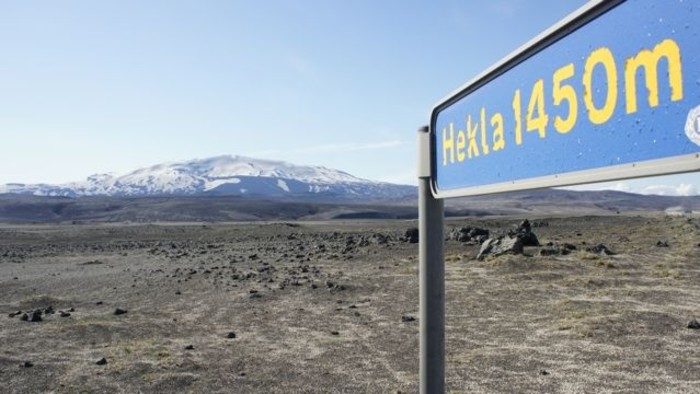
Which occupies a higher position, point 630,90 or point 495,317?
point 630,90

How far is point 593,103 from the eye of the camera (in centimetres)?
191

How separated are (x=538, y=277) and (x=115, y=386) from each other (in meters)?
18.0

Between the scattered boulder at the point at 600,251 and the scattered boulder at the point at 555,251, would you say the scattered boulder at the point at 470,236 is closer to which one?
the scattered boulder at the point at 600,251

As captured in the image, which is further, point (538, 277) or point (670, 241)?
point (670, 241)

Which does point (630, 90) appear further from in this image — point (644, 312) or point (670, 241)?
point (670, 241)

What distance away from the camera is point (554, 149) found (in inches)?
83.7

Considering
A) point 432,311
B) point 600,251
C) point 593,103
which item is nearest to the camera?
point 593,103

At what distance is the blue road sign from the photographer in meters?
1.60

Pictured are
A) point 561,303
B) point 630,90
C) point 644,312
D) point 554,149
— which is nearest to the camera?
point 630,90

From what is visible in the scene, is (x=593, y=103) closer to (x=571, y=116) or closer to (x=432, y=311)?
(x=571, y=116)

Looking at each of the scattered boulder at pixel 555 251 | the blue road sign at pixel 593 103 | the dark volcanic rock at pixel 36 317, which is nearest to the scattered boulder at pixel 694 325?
the scattered boulder at pixel 555 251

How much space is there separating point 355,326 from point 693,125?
51.9 ft

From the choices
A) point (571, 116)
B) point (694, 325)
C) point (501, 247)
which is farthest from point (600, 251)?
point (571, 116)

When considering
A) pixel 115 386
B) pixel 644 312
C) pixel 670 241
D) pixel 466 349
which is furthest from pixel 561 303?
pixel 670 241
